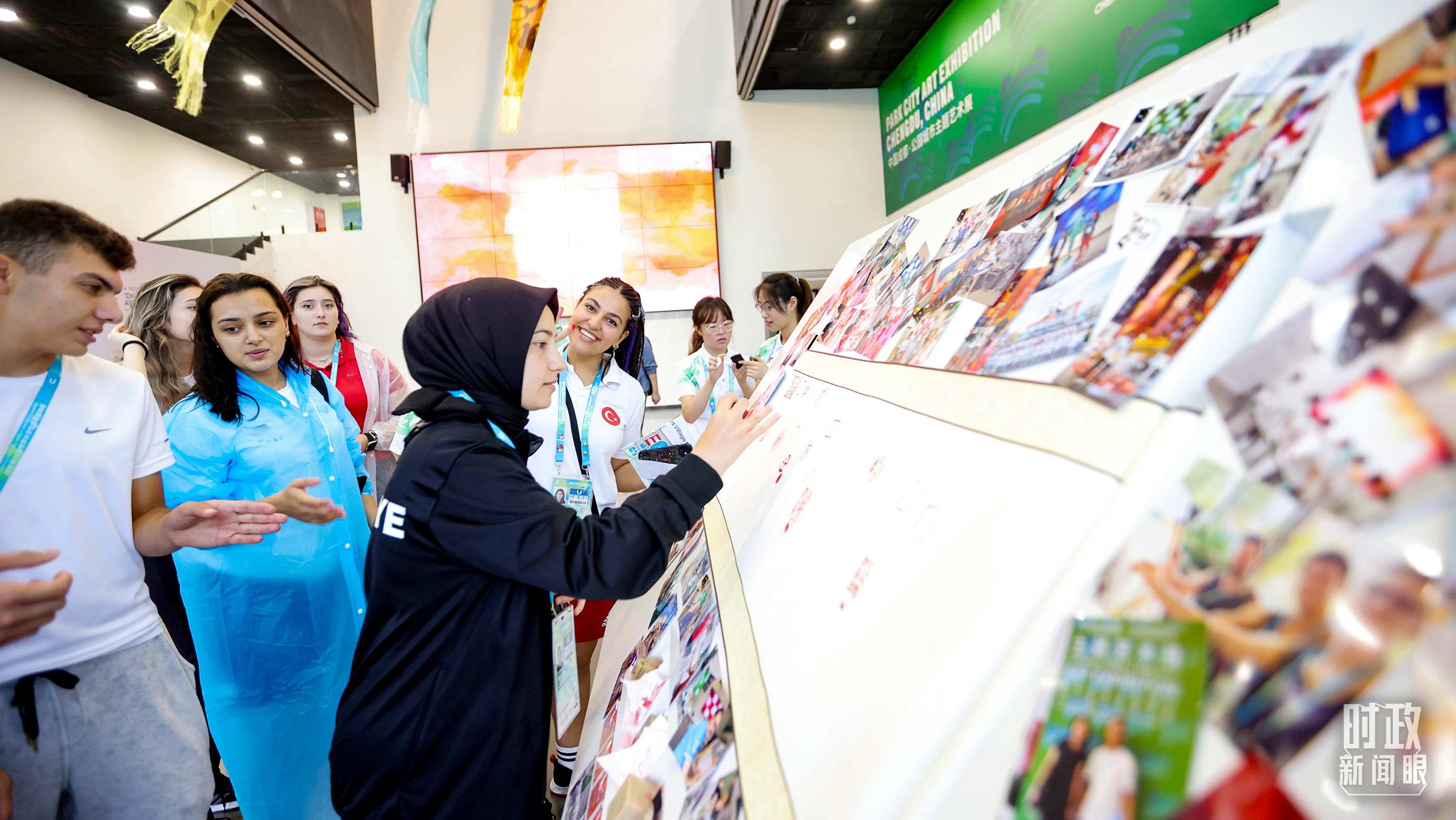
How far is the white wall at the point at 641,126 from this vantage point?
239 inches

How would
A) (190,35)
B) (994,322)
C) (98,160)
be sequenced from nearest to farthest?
(994,322), (190,35), (98,160)

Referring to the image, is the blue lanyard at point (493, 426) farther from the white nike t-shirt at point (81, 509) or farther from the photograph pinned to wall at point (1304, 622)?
the photograph pinned to wall at point (1304, 622)

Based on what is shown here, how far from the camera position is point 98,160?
7660 millimetres

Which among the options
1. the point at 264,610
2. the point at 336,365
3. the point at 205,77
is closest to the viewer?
the point at 264,610

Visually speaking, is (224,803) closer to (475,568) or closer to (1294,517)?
(475,568)

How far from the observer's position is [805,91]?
643 cm

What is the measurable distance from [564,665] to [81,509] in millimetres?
913

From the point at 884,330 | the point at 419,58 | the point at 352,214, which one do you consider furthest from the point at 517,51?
the point at 884,330

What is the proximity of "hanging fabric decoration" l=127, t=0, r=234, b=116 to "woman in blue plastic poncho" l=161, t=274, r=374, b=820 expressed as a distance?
9.66 ft

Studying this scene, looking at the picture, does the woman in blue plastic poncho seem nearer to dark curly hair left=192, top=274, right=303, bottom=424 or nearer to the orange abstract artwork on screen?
dark curly hair left=192, top=274, right=303, bottom=424

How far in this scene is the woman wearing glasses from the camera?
10.1 feet

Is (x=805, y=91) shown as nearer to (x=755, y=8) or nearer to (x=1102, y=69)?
(x=755, y=8)

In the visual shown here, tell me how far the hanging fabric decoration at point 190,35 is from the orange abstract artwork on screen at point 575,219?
1.83 m

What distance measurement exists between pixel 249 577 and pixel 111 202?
28.6ft
